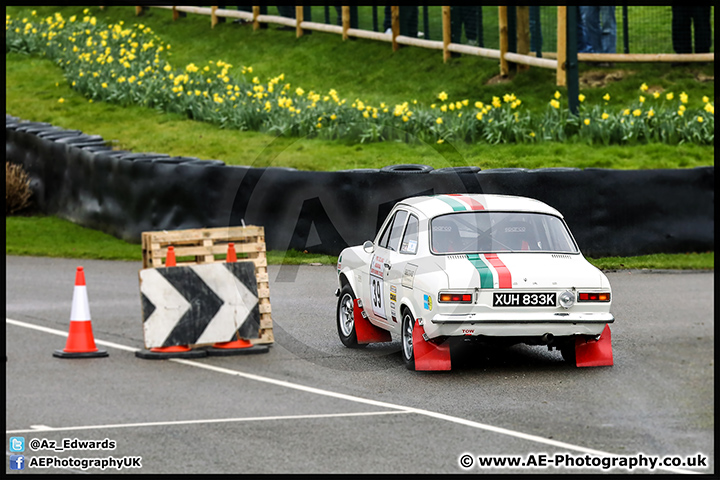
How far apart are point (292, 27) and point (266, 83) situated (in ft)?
17.9

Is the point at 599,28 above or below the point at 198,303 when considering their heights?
above

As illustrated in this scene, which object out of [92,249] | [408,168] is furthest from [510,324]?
[92,249]

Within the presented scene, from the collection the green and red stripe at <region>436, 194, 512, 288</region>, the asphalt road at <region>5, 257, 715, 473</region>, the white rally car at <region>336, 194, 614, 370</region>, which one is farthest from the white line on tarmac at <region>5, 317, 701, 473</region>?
the green and red stripe at <region>436, 194, 512, 288</region>

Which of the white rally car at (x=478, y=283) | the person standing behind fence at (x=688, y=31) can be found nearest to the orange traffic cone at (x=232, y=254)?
the white rally car at (x=478, y=283)

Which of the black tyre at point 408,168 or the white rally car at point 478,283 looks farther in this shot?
the black tyre at point 408,168

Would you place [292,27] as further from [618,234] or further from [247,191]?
[618,234]

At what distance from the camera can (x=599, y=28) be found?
23484 millimetres

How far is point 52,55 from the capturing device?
34625 millimetres

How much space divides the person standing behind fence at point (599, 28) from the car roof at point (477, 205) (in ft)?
44.5

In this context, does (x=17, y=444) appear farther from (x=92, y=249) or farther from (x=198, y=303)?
(x=92, y=249)

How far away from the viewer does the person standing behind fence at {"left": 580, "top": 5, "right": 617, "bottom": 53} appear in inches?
919

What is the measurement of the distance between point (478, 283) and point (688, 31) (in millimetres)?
15630

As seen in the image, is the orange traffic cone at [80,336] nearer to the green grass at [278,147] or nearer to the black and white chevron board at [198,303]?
the black and white chevron board at [198,303]

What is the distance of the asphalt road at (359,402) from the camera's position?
7875 millimetres
